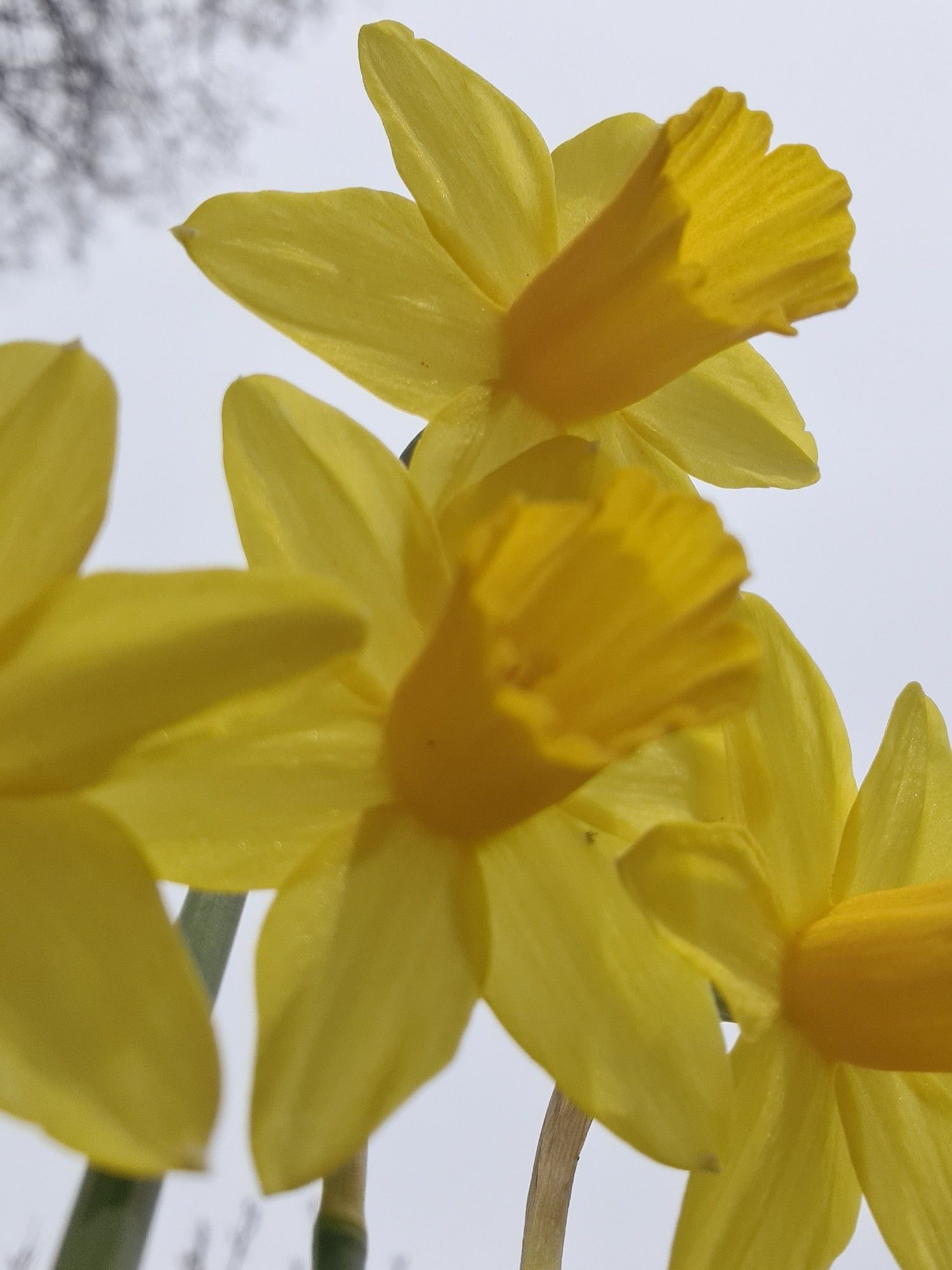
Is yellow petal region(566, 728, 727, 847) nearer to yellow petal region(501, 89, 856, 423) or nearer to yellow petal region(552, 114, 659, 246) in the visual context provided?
yellow petal region(501, 89, 856, 423)

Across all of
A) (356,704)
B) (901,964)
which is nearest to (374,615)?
(356,704)

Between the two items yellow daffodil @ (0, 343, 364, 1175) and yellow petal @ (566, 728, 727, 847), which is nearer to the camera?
yellow daffodil @ (0, 343, 364, 1175)

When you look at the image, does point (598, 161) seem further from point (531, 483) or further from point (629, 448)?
point (531, 483)

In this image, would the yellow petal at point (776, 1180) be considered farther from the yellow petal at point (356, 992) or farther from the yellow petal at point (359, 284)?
the yellow petal at point (359, 284)

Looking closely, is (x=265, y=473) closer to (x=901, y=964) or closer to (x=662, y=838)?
(x=662, y=838)

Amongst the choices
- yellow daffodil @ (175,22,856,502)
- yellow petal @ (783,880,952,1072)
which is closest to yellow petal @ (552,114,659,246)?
yellow daffodil @ (175,22,856,502)

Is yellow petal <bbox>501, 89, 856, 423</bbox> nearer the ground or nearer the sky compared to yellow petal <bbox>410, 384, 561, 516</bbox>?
nearer the sky

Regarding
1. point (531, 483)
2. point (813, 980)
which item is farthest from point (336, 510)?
point (813, 980)
